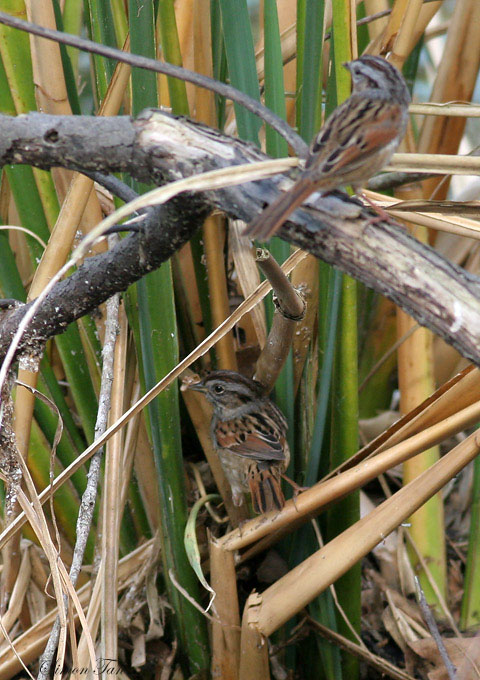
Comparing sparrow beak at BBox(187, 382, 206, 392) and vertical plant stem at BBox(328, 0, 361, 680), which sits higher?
sparrow beak at BBox(187, 382, 206, 392)

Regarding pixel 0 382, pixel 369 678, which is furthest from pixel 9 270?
pixel 369 678

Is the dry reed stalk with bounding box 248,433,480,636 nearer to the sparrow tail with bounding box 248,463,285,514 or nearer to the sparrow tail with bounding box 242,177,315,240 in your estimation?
the sparrow tail with bounding box 248,463,285,514

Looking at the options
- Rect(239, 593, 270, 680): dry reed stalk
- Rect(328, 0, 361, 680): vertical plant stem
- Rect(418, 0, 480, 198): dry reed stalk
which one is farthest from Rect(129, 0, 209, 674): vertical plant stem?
Rect(418, 0, 480, 198): dry reed stalk

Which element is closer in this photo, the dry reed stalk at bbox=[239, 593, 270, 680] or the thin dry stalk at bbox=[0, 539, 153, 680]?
the dry reed stalk at bbox=[239, 593, 270, 680]

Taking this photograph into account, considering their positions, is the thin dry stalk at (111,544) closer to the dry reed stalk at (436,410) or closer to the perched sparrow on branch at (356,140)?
the dry reed stalk at (436,410)

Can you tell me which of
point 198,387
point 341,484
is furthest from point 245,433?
point 341,484

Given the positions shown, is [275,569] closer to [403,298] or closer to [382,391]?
[382,391]

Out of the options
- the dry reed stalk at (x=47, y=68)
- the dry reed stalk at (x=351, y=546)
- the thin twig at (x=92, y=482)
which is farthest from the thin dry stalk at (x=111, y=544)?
the dry reed stalk at (x=47, y=68)
